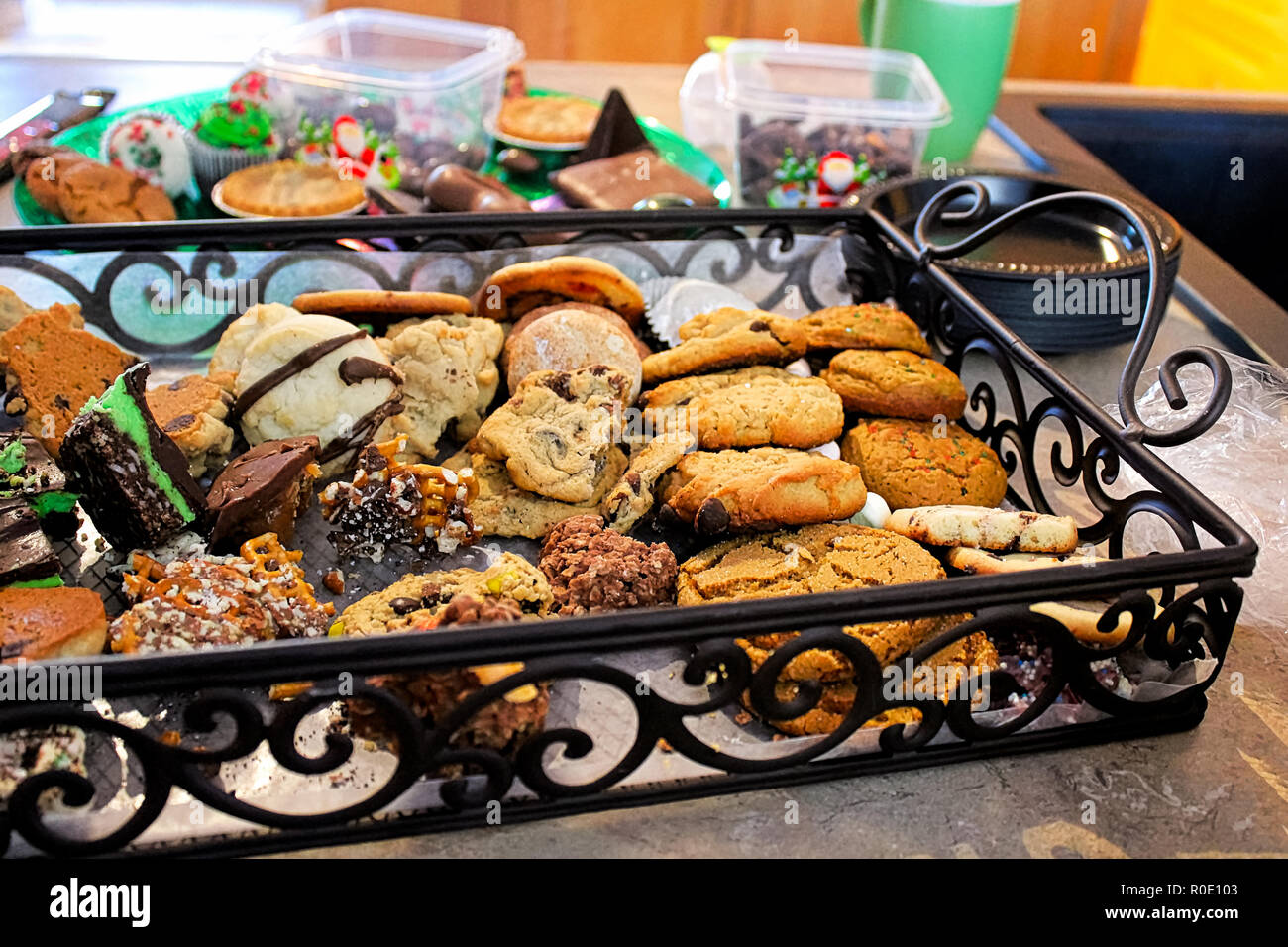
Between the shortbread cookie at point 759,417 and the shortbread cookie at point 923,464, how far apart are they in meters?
0.03

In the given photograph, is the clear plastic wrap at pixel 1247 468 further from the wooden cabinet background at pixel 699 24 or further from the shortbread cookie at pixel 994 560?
the wooden cabinet background at pixel 699 24

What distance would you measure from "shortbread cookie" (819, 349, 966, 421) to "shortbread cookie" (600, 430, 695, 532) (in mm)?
190

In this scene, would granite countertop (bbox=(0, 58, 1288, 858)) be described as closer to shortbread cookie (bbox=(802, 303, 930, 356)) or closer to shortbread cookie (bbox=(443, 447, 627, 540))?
shortbread cookie (bbox=(443, 447, 627, 540))

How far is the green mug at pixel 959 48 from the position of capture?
6.23 ft

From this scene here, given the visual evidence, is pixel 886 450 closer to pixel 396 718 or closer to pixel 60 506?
pixel 396 718

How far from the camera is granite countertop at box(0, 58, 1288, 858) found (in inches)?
28.2

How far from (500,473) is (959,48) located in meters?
1.39

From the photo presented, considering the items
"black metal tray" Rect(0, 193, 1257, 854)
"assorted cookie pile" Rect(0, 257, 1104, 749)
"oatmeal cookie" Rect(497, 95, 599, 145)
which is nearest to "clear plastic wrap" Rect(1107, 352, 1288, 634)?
"black metal tray" Rect(0, 193, 1257, 854)

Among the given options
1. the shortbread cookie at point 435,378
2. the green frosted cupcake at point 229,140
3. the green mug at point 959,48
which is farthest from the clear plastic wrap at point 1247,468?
the green frosted cupcake at point 229,140

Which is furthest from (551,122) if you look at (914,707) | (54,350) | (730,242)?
(914,707)

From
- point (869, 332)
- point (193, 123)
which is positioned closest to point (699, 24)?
point (193, 123)

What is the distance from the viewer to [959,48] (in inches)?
75.3

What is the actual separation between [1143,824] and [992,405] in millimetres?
469
